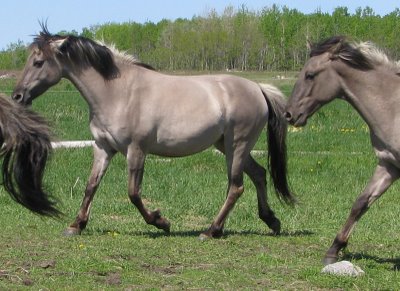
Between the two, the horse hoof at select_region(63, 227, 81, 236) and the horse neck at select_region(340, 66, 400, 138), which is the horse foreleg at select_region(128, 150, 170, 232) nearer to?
the horse hoof at select_region(63, 227, 81, 236)

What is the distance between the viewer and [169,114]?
986 cm

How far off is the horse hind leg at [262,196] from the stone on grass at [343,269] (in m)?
2.36

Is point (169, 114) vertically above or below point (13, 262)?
above

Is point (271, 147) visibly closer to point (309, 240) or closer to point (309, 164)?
point (309, 240)

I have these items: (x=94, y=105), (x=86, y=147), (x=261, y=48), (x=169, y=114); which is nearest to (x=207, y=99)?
(x=169, y=114)

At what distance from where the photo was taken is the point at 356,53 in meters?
8.19

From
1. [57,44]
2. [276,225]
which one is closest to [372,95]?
[276,225]

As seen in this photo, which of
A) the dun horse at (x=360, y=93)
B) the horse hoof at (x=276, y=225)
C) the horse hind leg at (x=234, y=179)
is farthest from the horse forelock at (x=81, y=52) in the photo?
the dun horse at (x=360, y=93)

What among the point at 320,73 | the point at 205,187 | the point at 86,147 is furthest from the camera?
the point at 86,147

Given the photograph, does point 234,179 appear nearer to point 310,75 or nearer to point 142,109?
point 142,109

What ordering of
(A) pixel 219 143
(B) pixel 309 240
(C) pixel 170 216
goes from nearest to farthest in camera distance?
(B) pixel 309 240
(A) pixel 219 143
(C) pixel 170 216

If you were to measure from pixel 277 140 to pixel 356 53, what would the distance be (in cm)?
251

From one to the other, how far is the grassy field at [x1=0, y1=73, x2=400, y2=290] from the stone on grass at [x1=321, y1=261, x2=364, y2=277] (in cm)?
10

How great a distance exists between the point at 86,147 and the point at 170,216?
6.33m
